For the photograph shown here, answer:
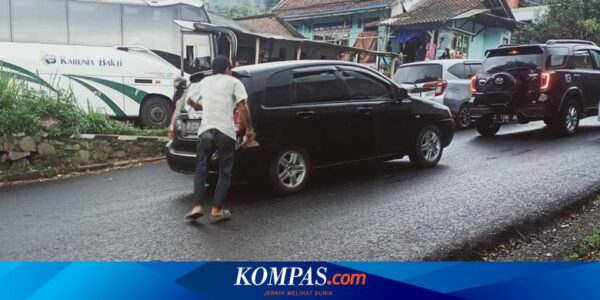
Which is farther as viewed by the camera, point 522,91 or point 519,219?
point 522,91

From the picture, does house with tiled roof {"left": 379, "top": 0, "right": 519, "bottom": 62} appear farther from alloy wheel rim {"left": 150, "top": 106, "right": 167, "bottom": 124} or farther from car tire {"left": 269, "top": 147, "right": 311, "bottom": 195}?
car tire {"left": 269, "top": 147, "right": 311, "bottom": 195}

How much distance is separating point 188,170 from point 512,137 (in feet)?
23.4

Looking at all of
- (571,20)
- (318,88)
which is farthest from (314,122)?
(571,20)

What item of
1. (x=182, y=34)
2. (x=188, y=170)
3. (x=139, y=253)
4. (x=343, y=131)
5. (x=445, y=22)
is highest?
(x=445, y=22)

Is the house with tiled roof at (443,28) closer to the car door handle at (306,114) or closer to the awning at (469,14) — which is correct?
the awning at (469,14)

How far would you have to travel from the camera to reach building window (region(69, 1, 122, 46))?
12.7 meters

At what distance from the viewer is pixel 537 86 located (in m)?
9.77

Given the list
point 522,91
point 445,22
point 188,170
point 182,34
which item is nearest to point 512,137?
point 522,91

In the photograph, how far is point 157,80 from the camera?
12.7m

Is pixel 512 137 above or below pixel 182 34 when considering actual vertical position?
below

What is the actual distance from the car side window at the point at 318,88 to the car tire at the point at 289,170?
0.62m

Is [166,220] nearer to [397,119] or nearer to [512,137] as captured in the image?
[397,119]

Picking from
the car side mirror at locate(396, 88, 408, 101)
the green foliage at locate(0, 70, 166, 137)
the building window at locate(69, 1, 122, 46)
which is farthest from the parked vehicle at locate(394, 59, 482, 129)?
the building window at locate(69, 1, 122, 46)

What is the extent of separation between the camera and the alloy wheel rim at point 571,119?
10273 millimetres
